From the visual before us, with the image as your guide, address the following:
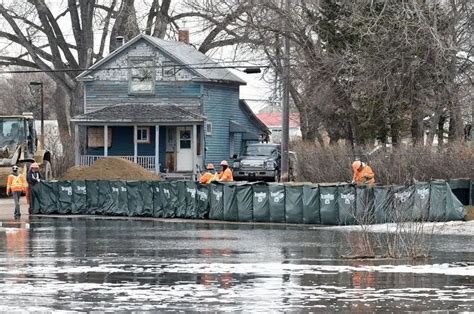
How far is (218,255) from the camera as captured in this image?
24.1 m

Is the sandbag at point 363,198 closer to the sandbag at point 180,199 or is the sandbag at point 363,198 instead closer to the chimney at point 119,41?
the sandbag at point 180,199

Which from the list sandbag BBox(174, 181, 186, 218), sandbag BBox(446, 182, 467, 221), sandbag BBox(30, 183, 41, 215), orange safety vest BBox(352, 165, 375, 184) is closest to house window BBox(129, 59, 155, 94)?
sandbag BBox(30, 183, 41, 215)

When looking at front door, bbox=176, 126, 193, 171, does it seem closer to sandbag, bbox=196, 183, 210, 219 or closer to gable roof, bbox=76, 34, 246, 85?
gable roof, bbox=76, 34, 246, 85

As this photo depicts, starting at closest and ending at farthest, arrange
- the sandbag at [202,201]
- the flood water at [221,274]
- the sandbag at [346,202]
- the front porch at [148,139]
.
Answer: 1. the flood water at [221,274]
2. the sandbag at [346,202]
3. the sandbag at [202,201]
4. the front porch at [148,139]

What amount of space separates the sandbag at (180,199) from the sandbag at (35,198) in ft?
18.7

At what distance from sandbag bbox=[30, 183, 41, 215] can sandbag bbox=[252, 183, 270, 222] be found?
9058 mm

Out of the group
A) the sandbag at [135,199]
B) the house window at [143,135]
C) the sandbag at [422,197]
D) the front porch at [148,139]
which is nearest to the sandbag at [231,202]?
the sandbag at [135,199]

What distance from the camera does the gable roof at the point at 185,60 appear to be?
59.9 m

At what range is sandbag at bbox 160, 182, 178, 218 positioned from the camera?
38656mm

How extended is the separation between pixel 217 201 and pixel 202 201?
2.42 feet

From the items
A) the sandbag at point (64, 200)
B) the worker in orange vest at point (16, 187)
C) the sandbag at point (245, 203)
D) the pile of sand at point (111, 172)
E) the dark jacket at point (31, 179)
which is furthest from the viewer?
the pile of sand at point (111, 172)

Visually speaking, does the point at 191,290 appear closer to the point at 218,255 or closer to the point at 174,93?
the point at 218,255

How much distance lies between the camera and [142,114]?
59125 mm

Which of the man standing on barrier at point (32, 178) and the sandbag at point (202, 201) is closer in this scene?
the sandbag at point (202, 201)
